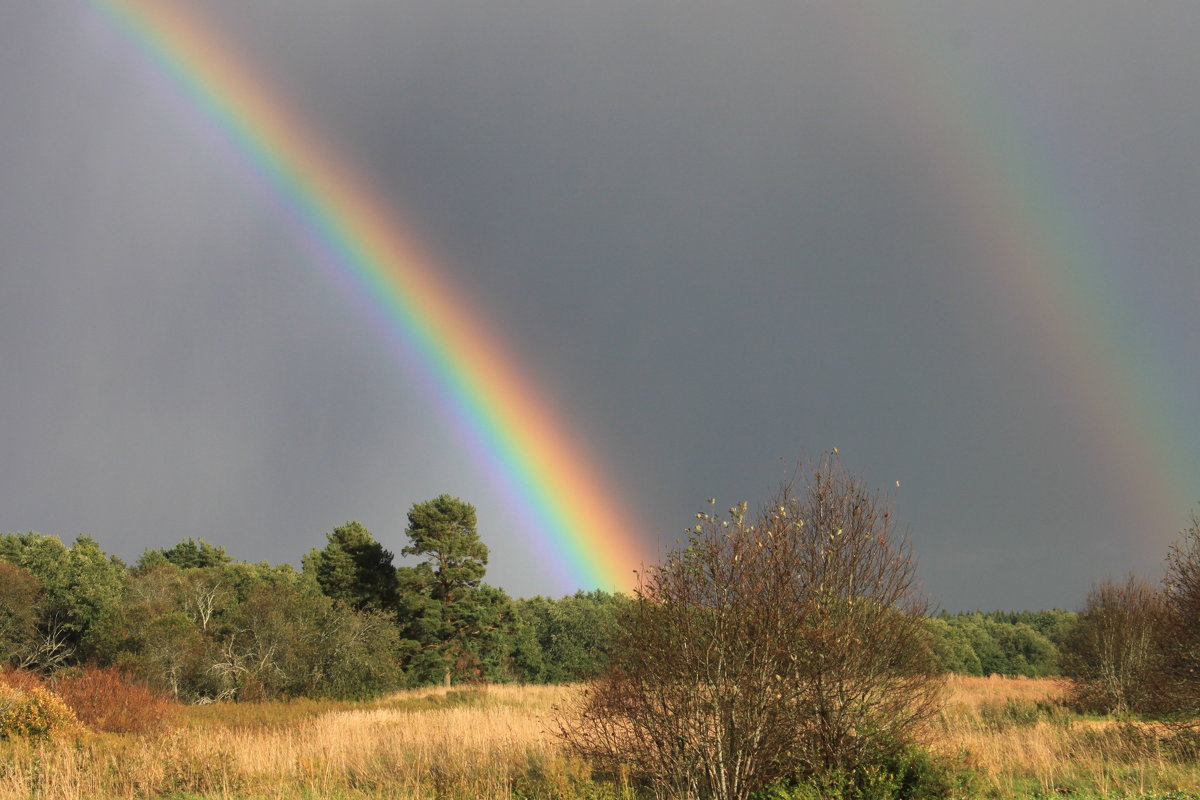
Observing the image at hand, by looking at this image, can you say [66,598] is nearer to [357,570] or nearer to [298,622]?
[357,570]

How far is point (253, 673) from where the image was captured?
3441 centimetres

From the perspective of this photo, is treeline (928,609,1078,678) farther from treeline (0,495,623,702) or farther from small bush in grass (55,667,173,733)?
small bush in grass (55,667,173,733)

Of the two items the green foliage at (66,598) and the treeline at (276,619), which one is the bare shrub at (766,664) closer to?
the treeline at (276,619)

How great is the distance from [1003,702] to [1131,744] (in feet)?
50.4

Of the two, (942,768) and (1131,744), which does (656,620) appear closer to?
(942,768)

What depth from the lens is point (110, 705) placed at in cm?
2139

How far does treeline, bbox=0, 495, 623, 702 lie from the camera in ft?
114

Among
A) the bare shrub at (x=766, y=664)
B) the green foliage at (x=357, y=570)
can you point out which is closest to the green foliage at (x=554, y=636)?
the green foliage at (x=357, y=570)

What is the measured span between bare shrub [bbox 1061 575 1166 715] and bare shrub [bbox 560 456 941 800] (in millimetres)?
19503

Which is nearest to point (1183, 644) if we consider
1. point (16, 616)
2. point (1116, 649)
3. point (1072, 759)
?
point (1072, 759)

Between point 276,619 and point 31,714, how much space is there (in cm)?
1788

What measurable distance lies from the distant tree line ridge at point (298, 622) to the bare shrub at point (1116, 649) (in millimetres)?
5400

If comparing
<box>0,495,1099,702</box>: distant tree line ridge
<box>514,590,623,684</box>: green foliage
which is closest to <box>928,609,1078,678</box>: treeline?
<box>0,495,1099,702</box>: distant tree line ridge

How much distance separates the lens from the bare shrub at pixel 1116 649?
27.2 m
